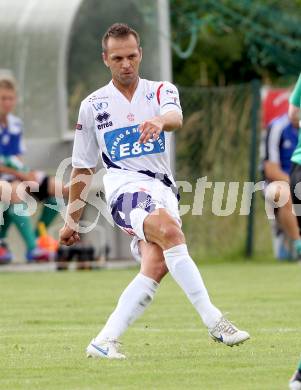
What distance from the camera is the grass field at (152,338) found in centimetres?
677

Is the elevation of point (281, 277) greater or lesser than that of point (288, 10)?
lesser

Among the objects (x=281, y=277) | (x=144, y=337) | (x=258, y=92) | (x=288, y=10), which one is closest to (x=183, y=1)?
(x=288, y=10)

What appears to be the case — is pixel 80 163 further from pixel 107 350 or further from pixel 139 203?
pixel 107 350

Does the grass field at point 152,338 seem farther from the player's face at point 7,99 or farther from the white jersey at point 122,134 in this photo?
the player's face at point 7,99

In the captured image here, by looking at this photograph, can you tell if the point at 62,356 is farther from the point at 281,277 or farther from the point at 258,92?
the point at 258,92

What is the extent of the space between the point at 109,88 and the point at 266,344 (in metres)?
1.87

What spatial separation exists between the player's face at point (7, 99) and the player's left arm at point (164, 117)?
8.65m

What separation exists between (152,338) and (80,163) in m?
1.42

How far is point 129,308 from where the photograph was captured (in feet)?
25.5

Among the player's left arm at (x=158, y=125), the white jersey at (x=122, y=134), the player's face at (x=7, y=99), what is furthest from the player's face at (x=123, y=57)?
the player's face at (x=7, y=99)

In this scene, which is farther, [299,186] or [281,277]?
[281,277]

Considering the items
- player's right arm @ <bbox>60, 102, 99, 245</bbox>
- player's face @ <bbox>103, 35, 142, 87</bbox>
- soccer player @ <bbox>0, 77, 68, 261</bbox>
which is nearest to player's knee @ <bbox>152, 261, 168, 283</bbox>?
player's right arm @ <bbox>60, 102, 99, 245</bbox>

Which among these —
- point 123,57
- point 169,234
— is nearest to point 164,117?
point 123,57

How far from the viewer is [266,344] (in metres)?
8.38
